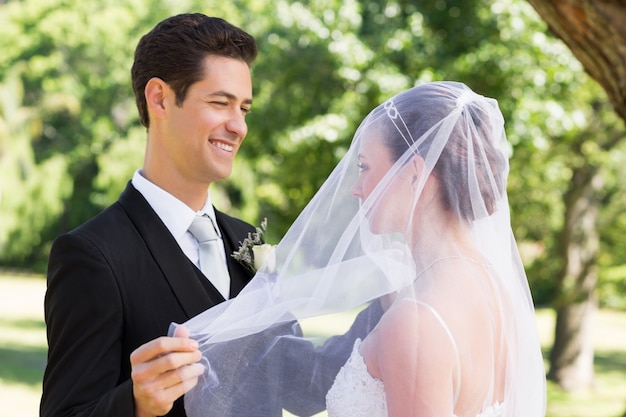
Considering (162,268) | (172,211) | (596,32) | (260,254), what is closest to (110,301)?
(162,268)

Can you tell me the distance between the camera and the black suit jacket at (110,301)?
2.29 meters

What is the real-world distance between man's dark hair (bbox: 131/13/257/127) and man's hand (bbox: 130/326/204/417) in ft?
2.94

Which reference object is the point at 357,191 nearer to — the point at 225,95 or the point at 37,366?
the point at 225,95

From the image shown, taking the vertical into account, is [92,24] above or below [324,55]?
above

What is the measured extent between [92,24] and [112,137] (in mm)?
4183

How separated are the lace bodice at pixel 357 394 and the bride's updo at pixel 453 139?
0.47 metres

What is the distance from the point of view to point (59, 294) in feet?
7.84

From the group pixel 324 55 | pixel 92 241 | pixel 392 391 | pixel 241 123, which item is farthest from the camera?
pixel 324 55

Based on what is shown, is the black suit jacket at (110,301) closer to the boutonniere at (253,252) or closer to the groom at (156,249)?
the groom at (156,249)

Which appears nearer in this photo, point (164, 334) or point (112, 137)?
point (164, 334)

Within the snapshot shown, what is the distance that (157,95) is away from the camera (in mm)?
2701

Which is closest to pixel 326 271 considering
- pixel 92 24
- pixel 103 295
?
pixel 103 295

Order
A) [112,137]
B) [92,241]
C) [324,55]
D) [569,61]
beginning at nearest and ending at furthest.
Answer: [92,241]
[569,61]
[324,55]
[112,137]

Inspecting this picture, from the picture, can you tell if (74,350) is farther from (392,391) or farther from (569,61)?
(569,61)
